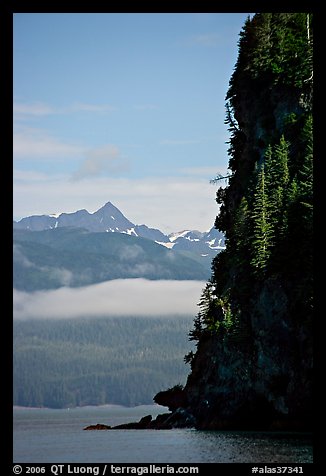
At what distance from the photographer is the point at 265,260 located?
81375mm

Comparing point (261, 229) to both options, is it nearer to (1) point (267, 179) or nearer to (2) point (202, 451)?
(1) point (267, 179)

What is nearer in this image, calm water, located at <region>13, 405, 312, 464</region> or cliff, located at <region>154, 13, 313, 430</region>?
calm water, located at <region>13, 405, 312, 464</region>

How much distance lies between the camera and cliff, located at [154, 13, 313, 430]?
76.9m

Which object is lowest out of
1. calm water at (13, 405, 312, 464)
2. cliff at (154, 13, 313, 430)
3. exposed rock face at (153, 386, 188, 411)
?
calm water at (13, 405, 312, 464)

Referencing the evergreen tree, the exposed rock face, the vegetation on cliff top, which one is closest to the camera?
the vegetation on cliff top

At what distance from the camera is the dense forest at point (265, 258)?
76.9 metres

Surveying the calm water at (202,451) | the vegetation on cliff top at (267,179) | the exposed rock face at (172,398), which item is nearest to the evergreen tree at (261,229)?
the vegetation on cliff top at (267,179)

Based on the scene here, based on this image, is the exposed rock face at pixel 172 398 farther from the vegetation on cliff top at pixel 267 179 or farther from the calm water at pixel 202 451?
the calm water at pixel 202 451

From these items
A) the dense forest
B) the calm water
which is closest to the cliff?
the dense forest

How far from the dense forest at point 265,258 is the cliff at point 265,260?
4.3 inches

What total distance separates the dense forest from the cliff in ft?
0.36

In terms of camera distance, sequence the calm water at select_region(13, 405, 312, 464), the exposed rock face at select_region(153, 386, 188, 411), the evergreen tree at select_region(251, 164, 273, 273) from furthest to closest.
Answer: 1. the exposed rock face at select_region(153, 386, 188, 411)
2. the evergreen tree at select_region(251, 164, 273, 273)
3. the calm water at select_region(13, 405, 312, 464)

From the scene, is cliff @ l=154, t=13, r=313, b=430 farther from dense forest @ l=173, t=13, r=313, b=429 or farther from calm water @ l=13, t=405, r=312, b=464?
calm water @ l=13, t=405, r=312, b=464
